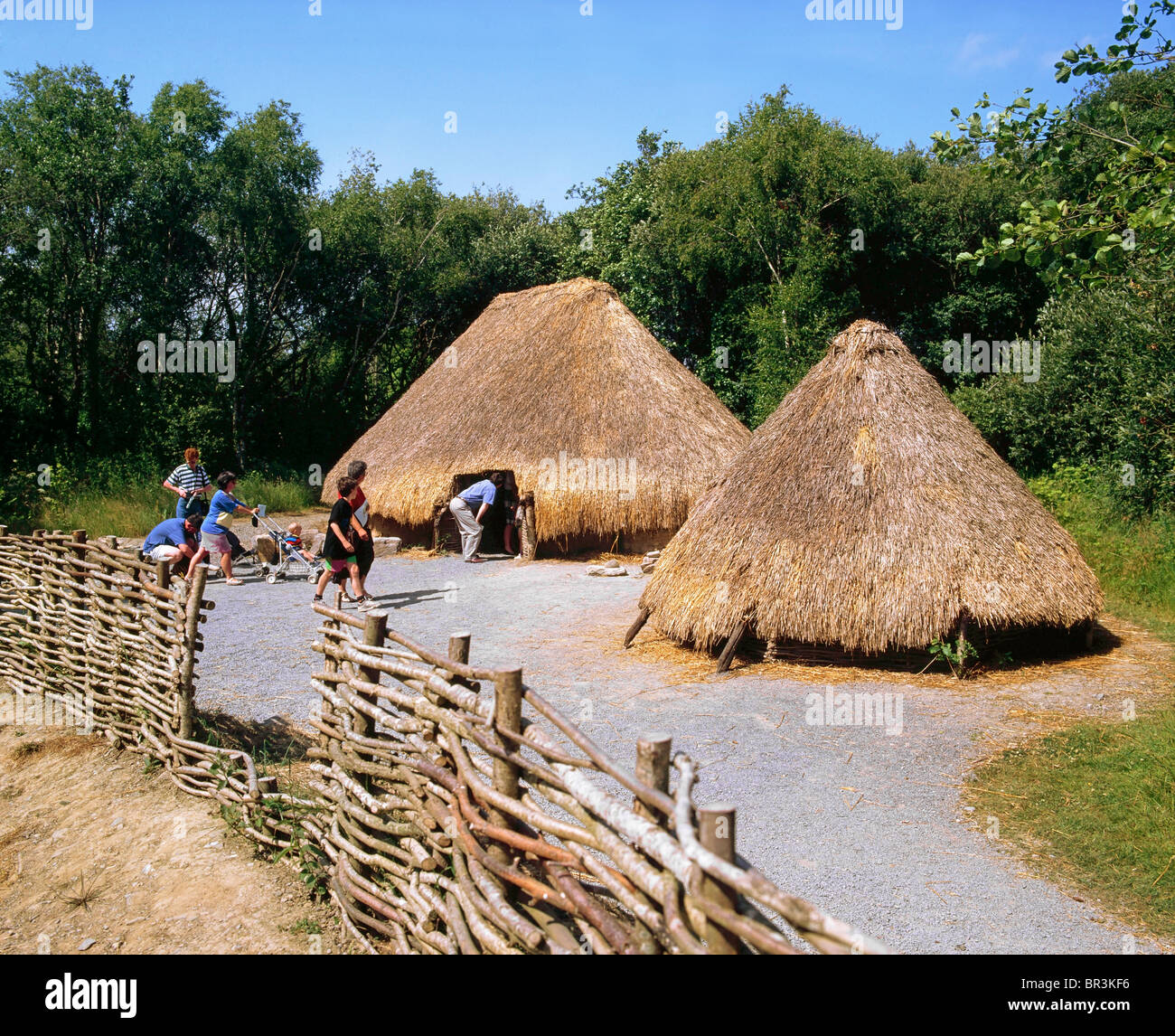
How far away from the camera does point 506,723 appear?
3.29m

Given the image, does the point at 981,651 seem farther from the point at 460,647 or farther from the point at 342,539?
the point at 342,539

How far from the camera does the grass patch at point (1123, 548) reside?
10211 mm

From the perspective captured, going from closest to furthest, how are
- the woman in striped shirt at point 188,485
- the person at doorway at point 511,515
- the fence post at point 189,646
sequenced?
the fence post at point 189,646 → the woman in striped shirt at point 188,485 → the person at doorway at point 511,515

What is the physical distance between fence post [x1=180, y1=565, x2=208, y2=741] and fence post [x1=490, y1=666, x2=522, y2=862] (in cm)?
311

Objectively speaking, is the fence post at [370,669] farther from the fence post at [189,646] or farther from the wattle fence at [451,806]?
the fence post at [189,646]

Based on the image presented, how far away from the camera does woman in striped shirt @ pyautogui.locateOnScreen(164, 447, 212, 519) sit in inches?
422

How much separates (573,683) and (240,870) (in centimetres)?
341

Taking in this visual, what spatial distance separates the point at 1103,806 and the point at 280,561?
10.9 m

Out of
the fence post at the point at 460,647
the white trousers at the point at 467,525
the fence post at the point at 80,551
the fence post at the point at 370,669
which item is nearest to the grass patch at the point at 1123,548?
the fence post at the point at 460,647

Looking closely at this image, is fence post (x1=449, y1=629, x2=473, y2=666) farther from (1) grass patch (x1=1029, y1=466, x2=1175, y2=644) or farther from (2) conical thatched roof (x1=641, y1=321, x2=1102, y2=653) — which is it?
(1) grass patch (x1=1029, y1=466, x2=1175, y2=644)

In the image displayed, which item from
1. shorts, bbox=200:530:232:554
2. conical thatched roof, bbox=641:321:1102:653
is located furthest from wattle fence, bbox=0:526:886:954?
shorts, bbox=200:530:232:554

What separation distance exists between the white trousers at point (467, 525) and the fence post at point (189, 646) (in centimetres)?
883

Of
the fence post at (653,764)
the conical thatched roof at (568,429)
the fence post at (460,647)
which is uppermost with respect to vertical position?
the conical thatched roof at (568,429)
